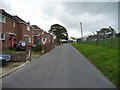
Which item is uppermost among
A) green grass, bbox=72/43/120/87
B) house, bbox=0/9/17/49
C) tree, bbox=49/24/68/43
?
tree, bbox=49/24/68/43

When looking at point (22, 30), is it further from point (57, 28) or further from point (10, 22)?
point (57, 28)

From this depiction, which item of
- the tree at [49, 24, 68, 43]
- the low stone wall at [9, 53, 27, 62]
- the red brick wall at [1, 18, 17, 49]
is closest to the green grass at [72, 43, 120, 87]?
the low stone wall at [9, 53, 27, 62]

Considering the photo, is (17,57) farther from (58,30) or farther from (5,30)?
(58,30)

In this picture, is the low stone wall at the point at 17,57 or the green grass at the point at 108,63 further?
the low stone wall at the point at 17,57

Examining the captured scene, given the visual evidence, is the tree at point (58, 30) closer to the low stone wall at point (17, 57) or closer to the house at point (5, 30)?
the house at point (5, 30)

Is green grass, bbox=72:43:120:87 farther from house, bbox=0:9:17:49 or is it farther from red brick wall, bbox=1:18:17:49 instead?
red brick wall, bbox=1:18:17:49

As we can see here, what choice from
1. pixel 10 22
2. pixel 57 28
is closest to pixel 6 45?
pixel 10 22

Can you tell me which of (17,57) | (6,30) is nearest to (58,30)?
(6,30)

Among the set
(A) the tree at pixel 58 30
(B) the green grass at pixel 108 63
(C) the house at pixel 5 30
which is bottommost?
(B) the green grass at pixel 108 63

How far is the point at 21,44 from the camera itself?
22234 millimetres

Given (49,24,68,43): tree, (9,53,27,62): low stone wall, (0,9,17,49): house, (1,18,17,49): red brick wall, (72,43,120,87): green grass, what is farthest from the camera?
(49,24,68,43): tree

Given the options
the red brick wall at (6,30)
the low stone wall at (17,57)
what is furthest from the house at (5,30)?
the low stone wall at (17,57)

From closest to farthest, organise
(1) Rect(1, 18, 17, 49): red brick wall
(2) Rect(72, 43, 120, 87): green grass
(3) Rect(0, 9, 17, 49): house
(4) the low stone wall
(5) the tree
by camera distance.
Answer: (2) Rect(72, 43, 120, 87): green grass < (4) the low stone wall < (3) Rect(0, 9, 17, 49): house < (1) Rect(1, 18, 17, 49): red brick wall < (5) the tree

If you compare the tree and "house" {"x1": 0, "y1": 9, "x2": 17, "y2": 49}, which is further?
the tree
